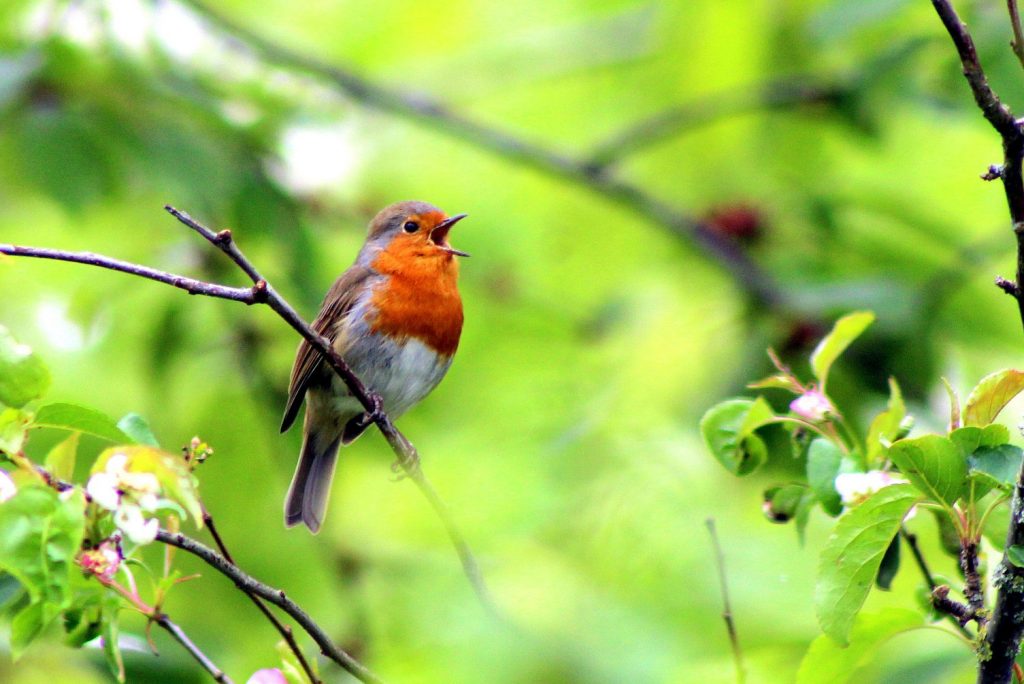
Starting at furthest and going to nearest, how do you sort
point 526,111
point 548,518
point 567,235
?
point 526,111, point 567,235, point 548,518

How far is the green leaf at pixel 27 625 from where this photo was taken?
2035 millimetres

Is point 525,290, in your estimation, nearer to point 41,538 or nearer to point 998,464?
point 998,464

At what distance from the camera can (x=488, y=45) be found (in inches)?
351

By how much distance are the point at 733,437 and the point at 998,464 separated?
64 cm

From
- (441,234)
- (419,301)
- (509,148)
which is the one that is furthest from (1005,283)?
(509,148)

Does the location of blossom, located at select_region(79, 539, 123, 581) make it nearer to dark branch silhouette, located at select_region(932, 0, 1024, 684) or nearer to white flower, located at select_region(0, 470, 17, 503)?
white flower, located at select_region(0, 470, 17, 503)

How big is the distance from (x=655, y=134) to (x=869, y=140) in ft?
4.06

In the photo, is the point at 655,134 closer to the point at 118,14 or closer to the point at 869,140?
the point at 869,140

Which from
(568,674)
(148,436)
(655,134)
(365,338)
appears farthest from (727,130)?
(148,436)

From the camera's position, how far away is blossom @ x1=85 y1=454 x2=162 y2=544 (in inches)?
82.8

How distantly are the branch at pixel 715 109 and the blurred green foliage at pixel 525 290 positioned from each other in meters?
0.12

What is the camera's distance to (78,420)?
7.43 feet

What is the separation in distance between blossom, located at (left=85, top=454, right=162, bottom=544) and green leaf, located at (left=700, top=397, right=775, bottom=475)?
1.27 metres

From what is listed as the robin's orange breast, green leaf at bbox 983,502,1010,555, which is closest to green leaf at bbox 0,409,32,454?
green leaf at bbox 983,502,1010,555
